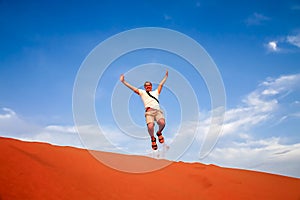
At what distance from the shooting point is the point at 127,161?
13.0m

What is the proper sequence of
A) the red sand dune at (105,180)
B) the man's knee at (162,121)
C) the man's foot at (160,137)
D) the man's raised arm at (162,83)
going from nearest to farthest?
the man's knee at (162,121) → the man's foot at (160,137) → the man's raised arm at (162,83) → the red sand dune at (105,180)

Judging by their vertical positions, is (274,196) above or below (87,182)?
above

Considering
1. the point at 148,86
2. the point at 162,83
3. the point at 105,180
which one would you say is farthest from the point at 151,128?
the point at 105,180

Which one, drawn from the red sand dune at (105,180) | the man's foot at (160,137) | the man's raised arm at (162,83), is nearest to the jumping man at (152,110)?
the man's foot at (160,137)

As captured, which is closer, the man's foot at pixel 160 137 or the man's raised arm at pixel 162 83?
the man's foot at pixel 160 137

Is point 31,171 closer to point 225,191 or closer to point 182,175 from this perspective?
point 182,175

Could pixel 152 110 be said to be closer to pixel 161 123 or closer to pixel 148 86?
pixel 161 123

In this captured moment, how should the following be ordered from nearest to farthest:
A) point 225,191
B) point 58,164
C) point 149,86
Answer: point 149,86, point 58,164, point 225,191

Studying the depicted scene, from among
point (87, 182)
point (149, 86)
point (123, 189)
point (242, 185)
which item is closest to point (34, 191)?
point (87, 182)

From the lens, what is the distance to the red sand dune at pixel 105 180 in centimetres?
856

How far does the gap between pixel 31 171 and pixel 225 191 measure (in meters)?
7.41

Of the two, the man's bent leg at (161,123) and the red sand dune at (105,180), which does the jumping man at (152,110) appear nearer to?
the man's bent leg at (161,123)

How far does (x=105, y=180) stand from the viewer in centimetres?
1014

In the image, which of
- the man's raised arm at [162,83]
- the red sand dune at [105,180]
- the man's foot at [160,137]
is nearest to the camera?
the man's foot at [160,137]
